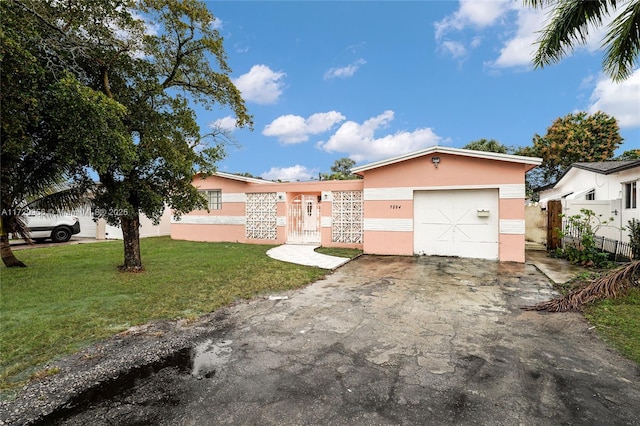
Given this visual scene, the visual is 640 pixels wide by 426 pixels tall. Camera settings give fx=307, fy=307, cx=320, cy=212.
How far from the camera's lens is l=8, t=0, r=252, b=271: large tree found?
19.7ft

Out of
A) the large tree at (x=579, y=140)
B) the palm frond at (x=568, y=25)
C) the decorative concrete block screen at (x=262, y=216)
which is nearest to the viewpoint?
the palm frond at (x=568, y=25)

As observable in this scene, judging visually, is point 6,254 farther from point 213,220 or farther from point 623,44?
point 623,44

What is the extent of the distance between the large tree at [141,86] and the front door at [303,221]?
6.00 metres

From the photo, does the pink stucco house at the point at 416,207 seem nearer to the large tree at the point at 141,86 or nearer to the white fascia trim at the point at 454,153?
the white fascia trim at the point at 454,153

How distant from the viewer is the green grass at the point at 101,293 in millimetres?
3758

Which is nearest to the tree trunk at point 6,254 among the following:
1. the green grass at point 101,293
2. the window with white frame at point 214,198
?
the green grass at point 101,293

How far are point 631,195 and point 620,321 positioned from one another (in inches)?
328

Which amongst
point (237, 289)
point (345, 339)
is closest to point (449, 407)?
point (345, 339)

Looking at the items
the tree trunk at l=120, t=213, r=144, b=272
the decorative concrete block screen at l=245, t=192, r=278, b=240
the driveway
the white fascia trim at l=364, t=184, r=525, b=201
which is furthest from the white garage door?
the tree trunk at l=120, t=213, r=144, b=272

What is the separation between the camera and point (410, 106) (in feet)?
56.1

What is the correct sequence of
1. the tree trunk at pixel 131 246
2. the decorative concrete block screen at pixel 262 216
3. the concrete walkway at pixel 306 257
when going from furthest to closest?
the decorative concrete block screen at pixel 262 216
the concrete walkway at pixel 306 257
the tree trunk at pixel 131 246

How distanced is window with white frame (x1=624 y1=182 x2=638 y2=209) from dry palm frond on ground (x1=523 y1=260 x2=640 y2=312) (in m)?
6.12

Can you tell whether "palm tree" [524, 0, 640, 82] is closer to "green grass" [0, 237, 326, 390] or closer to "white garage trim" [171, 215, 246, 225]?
"green grass" [0, 237, 326, 390]

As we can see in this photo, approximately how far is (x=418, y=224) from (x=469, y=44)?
795 cm
